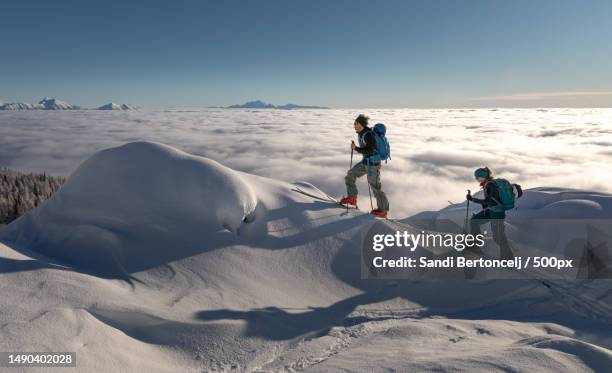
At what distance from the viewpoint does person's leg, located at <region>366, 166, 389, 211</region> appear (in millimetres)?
8864

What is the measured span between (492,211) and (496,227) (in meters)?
0.39

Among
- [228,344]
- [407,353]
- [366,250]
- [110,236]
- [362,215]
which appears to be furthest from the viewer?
[362,215]

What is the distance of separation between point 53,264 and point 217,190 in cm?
299

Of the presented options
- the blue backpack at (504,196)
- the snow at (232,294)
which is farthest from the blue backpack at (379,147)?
the blue backpack at (504,196)

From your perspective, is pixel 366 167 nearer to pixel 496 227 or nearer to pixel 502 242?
pixel 496 227

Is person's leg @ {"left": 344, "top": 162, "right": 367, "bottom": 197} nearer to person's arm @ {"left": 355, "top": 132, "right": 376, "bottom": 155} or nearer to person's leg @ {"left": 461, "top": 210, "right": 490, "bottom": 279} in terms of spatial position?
person's arm @ {"left": 355, "top": 132, "right": 376, "bottom": 155}

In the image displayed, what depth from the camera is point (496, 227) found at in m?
7.01

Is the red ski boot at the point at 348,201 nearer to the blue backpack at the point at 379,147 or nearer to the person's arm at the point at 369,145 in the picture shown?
the blue backpack at the point at 379,147

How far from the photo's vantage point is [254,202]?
7.33 metres

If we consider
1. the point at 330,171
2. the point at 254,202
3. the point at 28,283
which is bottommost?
the point at 330,171

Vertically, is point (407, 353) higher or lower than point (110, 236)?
lower

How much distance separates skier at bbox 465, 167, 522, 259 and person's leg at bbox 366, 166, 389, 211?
2.45m

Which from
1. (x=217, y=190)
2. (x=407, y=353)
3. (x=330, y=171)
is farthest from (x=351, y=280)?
(x=330, y=171)

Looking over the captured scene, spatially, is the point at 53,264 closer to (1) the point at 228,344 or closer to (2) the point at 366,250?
(1) the point at 228,344
